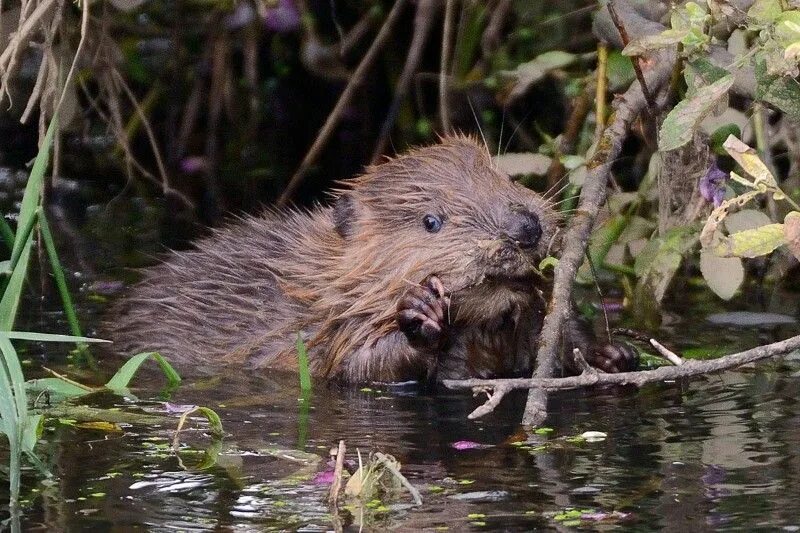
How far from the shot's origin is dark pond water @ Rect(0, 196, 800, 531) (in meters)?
2.30

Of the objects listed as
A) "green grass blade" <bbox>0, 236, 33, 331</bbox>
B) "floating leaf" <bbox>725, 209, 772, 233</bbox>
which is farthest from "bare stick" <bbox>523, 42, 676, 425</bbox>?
"green grass blade" <bbox>0, 236, 33, 331</bbox>

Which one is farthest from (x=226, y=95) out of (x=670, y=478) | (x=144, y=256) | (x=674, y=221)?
(x=670, y=478)

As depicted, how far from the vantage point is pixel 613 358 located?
364cm

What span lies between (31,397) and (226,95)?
11.7 feet

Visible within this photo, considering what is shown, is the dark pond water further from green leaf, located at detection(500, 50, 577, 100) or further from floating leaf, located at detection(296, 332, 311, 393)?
green leaf, located at detection(500, 50, 577, 100)

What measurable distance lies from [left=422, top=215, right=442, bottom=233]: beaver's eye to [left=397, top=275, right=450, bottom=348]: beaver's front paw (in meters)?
0.16

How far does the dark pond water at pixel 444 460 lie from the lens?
2299mm

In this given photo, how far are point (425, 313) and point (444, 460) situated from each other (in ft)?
2.70

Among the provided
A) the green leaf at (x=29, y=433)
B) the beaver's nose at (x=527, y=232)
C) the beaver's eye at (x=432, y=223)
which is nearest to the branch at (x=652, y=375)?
the green leaf at (x=29, y=433)

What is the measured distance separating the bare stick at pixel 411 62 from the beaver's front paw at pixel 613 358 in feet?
4.73

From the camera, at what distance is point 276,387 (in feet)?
12.0

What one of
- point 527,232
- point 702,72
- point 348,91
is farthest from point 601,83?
point 348,91

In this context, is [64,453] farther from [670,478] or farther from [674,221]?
[674,221]

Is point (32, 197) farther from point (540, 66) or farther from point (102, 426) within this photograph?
point (540, 66)
